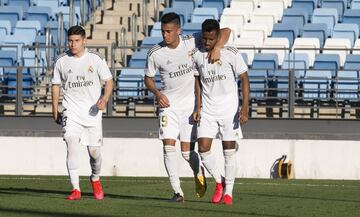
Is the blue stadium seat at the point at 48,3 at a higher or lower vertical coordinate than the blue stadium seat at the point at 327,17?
higher

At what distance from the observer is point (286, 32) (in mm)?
28281

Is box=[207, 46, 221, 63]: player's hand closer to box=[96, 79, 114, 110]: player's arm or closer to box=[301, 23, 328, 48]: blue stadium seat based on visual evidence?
box=[96, 79, 114, 110]: player's arm

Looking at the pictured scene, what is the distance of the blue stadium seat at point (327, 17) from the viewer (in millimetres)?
28797

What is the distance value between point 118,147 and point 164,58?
25.9 ft

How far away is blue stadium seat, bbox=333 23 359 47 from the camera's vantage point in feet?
91.4

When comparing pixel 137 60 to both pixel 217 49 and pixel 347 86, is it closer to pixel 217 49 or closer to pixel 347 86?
pixel 347 86

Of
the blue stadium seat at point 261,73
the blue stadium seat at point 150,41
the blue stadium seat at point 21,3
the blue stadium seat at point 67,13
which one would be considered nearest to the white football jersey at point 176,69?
the blue stadium seat at point 261,73

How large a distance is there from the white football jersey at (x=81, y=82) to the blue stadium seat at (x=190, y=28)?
12715 mm

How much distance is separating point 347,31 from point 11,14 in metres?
7.32

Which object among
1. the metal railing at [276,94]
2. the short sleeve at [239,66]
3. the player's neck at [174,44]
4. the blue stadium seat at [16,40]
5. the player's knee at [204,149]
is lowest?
the metal railing at [276,94]

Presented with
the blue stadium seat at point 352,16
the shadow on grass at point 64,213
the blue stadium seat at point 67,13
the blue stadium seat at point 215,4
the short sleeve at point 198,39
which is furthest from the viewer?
the blue stadium seat at point 215,4

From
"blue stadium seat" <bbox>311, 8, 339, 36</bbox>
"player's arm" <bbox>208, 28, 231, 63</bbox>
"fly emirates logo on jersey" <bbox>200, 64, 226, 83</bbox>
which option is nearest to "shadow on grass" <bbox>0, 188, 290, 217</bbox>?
"fly emirates logo on jersey" <bbox>200, 64, 226, 83</bbox>

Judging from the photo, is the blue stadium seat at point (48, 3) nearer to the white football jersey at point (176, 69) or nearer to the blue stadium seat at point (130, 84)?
the blue stadium seat at point (130, 84)

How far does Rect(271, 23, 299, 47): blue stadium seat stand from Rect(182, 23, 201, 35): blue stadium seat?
1620 mm
